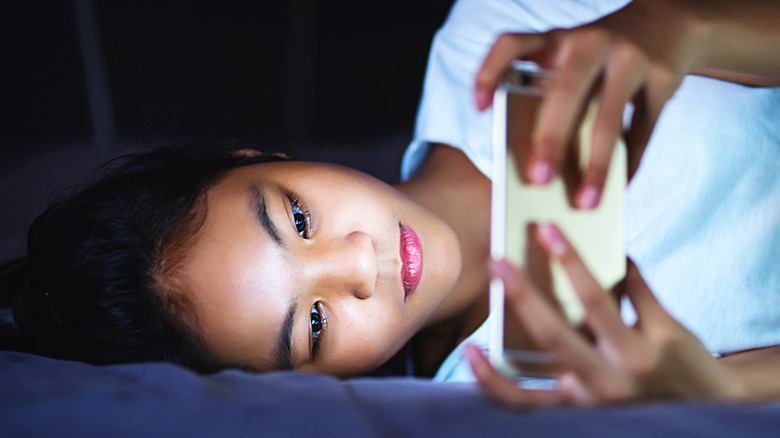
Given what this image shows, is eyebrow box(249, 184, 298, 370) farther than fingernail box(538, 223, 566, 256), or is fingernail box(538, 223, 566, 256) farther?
eyebrow box(249, 184, 298, 370)

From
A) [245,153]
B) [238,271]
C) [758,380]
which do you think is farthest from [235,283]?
[758,380]

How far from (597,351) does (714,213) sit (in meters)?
0.51

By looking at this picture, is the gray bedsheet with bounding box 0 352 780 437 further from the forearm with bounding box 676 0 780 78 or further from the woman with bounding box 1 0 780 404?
the forearm with bounding box 676 0 780 78

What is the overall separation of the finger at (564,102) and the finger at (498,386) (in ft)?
0.49

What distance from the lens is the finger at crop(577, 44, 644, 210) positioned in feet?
1.52

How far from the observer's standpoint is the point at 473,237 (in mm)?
1001

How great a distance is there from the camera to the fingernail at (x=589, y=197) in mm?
471

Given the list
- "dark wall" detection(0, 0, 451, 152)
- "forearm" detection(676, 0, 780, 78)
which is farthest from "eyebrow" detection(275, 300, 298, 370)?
"dark wall" detection(0, 0, 451, 152)

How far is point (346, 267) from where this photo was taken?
2.44 feet

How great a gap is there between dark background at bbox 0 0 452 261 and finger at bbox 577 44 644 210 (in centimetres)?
80

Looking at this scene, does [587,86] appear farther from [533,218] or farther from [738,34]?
[738,34]

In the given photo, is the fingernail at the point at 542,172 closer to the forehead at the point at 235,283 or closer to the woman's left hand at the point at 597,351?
the woman's left hand at the point at 597,351

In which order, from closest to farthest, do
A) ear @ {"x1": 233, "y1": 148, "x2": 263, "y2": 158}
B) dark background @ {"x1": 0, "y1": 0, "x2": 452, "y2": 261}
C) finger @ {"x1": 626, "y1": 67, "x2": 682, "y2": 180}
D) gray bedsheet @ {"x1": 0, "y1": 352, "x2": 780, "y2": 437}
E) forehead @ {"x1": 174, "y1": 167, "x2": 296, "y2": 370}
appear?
1. gray bedsheet @ {"x1": 0, "y1": 352, "x2": 780, "y2": 437}
2. finger @ {"x1": 626, "y1": 67, "x2": 682, "y2": 180}
3. forehead @ {"x1": 174, "y1": 167, "x2": 296, "y2": 370}
4. ear @ {"x1": 233, "y1": 148, "x2": 263, "y2": 158}
5. dark background @ {"x1": 0, "y1": 0, "x2": 452, "y2": 261}

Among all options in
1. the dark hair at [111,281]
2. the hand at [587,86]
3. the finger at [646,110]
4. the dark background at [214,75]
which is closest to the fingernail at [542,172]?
the hand at [587,86]
